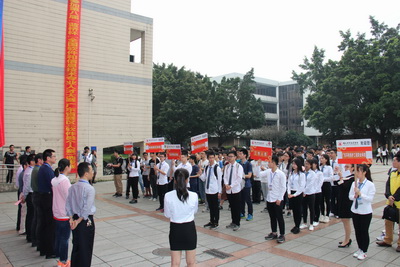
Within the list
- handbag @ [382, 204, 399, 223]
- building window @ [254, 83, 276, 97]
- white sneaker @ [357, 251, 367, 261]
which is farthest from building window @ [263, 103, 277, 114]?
white sneaker @ [357, 251, 367, 261]

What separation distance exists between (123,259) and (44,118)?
13.2 meters

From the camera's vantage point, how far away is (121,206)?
34.7 ft

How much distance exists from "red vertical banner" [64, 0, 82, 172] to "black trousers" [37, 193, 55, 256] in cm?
1138

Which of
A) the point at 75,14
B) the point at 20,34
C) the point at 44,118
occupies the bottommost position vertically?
the point at 44,118

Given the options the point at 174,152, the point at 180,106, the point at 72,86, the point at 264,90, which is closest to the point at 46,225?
the point at 174,152

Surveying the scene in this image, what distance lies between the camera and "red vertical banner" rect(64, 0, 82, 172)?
16.4m

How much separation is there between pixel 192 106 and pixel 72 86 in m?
14.7

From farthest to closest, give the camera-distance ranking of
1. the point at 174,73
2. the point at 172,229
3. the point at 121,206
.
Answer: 1. the point at 174,73
2. the point at 121,206
3. the point at 172,229

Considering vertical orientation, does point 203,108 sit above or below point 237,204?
above

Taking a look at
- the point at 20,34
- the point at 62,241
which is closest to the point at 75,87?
the point at 20,34

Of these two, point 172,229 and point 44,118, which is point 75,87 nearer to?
point 44,118

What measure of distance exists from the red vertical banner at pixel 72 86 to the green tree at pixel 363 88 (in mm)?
25080

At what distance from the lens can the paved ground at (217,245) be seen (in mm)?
5278

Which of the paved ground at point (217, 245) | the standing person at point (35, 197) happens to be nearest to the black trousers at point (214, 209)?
the paved ground at point (217, 245)
